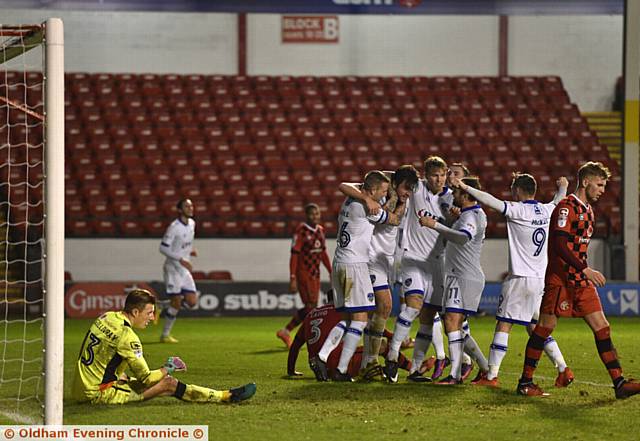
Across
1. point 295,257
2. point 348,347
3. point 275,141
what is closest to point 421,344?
point 348,347

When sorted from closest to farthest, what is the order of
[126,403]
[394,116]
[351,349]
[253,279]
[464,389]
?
[126,403], [464,389], [351,349], [253,279], [394,116]

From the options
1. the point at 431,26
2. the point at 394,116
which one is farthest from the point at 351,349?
the point at 431,26

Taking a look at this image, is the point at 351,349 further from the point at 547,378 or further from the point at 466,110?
the point at 466,110

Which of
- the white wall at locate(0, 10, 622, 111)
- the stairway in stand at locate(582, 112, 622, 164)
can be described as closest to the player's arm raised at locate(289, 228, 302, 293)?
the white wall at locate(0, 10, 622, 111)

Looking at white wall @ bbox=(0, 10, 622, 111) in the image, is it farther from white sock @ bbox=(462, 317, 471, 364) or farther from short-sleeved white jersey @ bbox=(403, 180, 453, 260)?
white sock @ bbox=(462, 317, 471, 364)

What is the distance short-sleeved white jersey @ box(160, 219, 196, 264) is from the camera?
52.6ft

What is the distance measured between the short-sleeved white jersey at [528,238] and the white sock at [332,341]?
169cm

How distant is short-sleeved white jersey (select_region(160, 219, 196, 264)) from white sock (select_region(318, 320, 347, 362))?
636 centimetres

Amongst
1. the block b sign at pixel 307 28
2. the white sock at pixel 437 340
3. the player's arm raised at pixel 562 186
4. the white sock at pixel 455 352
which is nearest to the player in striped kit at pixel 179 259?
the white sock at pixel 437 340

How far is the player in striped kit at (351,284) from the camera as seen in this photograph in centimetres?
990

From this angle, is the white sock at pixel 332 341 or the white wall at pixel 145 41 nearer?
the white sock at pixel 332 341

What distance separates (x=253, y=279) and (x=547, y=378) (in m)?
12.6

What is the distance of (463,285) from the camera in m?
9.66

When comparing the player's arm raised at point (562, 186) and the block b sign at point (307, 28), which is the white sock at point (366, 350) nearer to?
the player's arm raised at point (562, 186)
